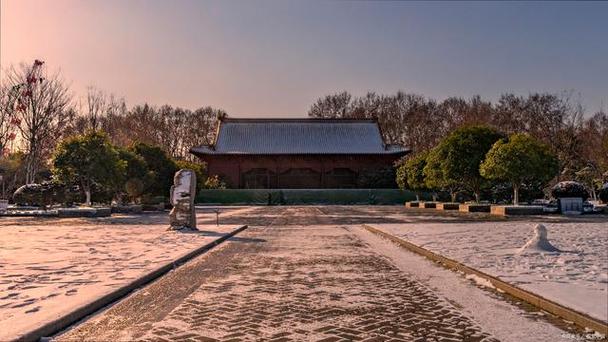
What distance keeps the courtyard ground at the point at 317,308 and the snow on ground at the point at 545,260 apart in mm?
578

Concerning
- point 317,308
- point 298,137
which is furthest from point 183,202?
point 298,137

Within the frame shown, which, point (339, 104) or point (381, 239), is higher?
point (339, 104)

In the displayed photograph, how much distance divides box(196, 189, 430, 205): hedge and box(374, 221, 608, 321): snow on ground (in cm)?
4312

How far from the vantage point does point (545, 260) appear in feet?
36.3

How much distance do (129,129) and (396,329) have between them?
73125mm

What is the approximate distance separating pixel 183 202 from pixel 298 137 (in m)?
52.0

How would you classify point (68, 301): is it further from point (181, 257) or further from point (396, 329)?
point (181, 257)

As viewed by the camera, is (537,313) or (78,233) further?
(78,233)

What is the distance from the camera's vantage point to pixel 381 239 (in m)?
18.5

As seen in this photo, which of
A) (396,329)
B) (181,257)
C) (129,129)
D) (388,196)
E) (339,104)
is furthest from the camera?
(339,104)

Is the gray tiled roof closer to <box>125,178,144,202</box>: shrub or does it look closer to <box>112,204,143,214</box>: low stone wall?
<box>125,178,144,202</box>: shrub

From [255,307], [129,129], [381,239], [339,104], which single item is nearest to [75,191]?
[381,239]

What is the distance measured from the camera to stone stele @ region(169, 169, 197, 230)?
20688 millimetres

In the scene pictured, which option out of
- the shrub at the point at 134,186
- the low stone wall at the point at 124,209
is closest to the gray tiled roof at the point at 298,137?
the shrub at the point at 134,186
